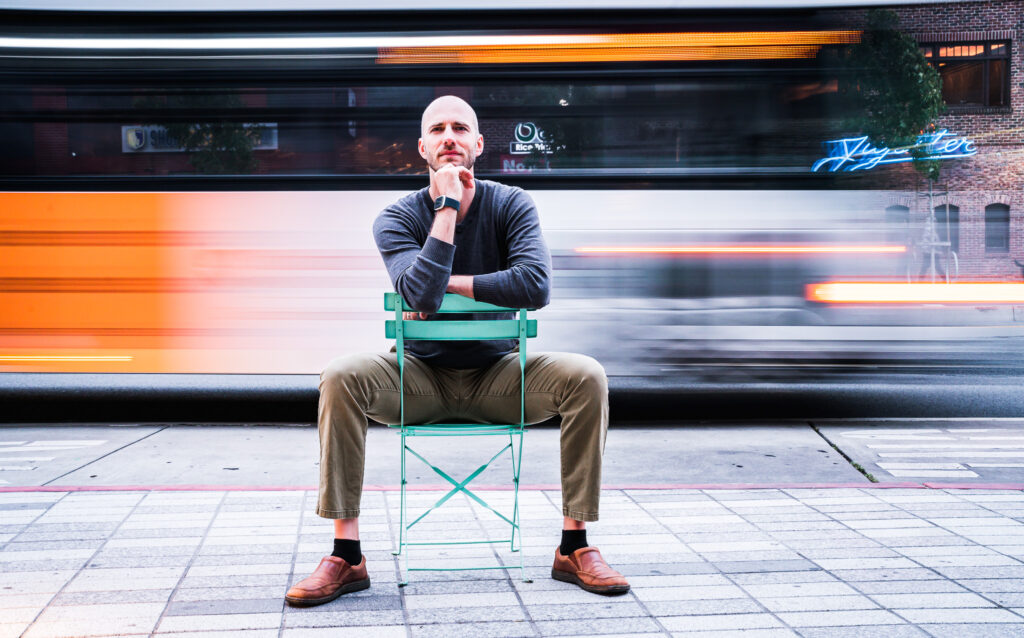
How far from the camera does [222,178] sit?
22.6 ft

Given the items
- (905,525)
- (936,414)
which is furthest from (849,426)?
(905,525)

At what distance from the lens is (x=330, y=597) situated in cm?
306

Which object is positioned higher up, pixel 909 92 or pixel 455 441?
pixel 909 92

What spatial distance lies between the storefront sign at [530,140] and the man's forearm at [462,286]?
3.77 meters

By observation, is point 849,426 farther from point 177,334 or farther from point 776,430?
point 177,334

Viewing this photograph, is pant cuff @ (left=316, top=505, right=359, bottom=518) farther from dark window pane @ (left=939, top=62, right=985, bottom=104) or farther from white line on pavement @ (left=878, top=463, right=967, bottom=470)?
dark window pane @ (left=939, top=62, right=985, bottom=104)

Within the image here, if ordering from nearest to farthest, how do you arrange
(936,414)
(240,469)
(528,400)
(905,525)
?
(528,400)
(905,525)
(240,469)
(936,414)

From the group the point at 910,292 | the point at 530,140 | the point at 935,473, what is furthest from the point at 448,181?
the point at 910,292

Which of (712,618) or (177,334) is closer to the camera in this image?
(712,618)

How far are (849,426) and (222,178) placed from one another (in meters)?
5.28

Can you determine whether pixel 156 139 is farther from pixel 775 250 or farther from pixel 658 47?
pixel 775 250

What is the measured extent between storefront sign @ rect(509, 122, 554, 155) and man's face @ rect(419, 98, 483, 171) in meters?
3.44

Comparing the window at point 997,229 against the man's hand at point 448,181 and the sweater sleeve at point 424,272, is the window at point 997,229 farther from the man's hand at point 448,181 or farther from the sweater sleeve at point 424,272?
the sweater sleeve at point 424,272

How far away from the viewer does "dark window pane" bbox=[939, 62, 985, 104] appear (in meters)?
6.71
